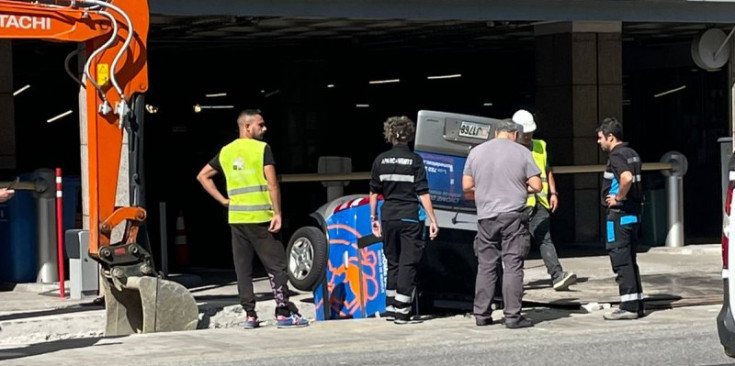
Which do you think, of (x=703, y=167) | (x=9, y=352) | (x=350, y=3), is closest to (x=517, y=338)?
(x=9, y=352)

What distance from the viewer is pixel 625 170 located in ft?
39.2

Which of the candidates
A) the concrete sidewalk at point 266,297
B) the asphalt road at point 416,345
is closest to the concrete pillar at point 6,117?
the concrete sidewalk at point 266,297

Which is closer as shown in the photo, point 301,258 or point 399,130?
point 399,130

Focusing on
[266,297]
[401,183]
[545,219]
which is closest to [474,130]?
[401,183]

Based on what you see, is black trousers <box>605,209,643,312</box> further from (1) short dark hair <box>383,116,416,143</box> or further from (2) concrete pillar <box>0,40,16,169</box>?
(2) concrete pillar <box>0,40,16,169</box>

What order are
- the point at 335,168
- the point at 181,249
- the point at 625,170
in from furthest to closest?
the point at 181,249 < the point at 335,168 < the point at 625,170

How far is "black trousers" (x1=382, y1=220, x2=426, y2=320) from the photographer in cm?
1171

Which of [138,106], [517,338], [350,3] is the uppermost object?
[350,3]

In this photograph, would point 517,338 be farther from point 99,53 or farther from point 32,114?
point 32,114

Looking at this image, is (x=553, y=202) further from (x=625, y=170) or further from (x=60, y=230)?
(x=60, y=230)

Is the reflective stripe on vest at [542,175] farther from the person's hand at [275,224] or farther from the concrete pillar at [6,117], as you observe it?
the concrete pillar at [6,117]

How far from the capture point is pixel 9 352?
10.7m

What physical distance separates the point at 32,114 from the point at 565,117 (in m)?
18.4

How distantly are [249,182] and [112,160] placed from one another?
1.18 meters
